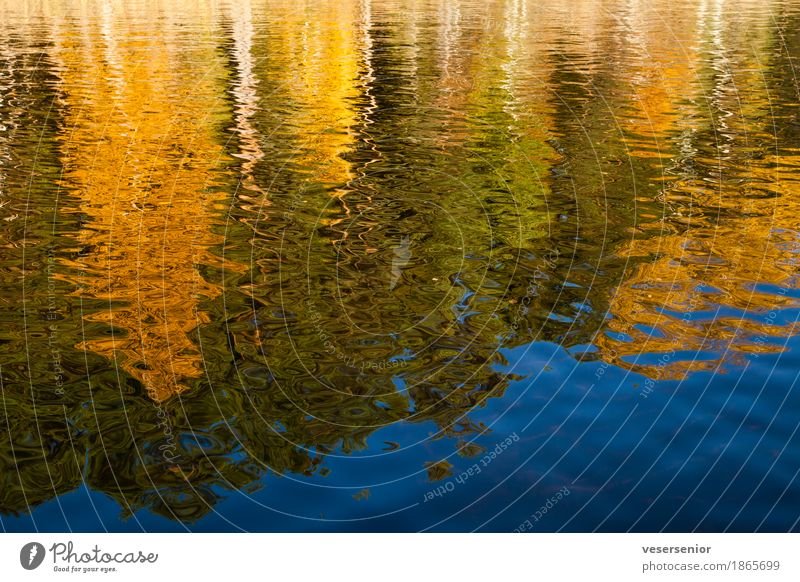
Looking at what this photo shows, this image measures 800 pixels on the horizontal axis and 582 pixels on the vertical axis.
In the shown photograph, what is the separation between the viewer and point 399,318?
550 inches

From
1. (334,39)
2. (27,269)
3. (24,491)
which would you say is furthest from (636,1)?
(24,491)

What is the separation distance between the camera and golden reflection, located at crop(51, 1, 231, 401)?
43.8 ft

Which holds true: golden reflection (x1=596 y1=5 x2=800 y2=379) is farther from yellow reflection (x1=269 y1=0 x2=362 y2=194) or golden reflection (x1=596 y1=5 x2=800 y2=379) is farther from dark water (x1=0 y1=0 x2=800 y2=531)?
yellow reflection (x1=269 y1=0 x2=362 y2=194)

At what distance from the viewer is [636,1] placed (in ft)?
320

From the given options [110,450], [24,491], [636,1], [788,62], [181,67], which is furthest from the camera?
[636,1]

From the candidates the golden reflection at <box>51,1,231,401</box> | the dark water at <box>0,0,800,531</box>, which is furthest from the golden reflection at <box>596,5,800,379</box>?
the golden reflection at <box>51,1,231,401</box>

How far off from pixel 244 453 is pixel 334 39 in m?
52.0

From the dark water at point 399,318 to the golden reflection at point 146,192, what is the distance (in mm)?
84

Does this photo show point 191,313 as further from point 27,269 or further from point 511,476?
point 511,476

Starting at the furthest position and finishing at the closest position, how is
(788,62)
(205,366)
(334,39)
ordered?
(334,39)
(788,62)
(205,366)

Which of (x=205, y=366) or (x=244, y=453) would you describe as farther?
(x=205, y=366)
